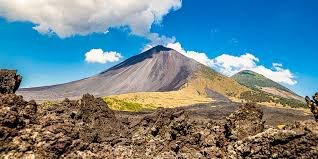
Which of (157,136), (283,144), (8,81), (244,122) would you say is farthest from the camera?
(8,81)

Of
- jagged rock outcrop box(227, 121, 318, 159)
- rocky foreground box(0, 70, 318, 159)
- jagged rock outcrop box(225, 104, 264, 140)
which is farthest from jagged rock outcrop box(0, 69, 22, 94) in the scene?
jagged rock outcrop box(227, 121, 318, 159)

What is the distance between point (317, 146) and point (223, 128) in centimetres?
798

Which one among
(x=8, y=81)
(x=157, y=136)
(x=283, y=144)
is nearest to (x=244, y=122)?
(x=157, y=136)

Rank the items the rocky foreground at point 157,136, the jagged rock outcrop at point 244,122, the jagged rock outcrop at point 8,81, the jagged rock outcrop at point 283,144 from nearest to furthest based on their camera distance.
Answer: the jagged rock outcrop at point 283,144, the rocky foreground at point 157,136, the jagged rock outcrop at point 244,122, the jagged rock outcrop at point 8,81

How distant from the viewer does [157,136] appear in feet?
72.0

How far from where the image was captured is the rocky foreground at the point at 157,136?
10.1 meters

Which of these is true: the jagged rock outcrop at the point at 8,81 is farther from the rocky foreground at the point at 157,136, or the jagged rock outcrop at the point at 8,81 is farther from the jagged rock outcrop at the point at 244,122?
the jagged rock outcrop at the point at 244,122

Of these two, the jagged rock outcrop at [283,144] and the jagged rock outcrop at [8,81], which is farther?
the jagged rock outcrop at [8,81]

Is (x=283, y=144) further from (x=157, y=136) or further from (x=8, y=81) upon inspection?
(x=8, y=81)

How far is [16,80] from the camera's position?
90.5 ft

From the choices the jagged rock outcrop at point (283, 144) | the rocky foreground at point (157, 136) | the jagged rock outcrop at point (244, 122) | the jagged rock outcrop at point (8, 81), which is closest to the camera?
the jagged rock outcrop at point (283, 144)

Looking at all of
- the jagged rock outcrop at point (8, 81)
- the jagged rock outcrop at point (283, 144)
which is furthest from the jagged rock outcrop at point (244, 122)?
the jagged rock outcrop at point (8, 81)

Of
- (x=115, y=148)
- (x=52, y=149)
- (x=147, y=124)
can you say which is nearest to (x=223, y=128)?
(x=115, y=148)

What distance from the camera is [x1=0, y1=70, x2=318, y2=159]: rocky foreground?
10133mm
